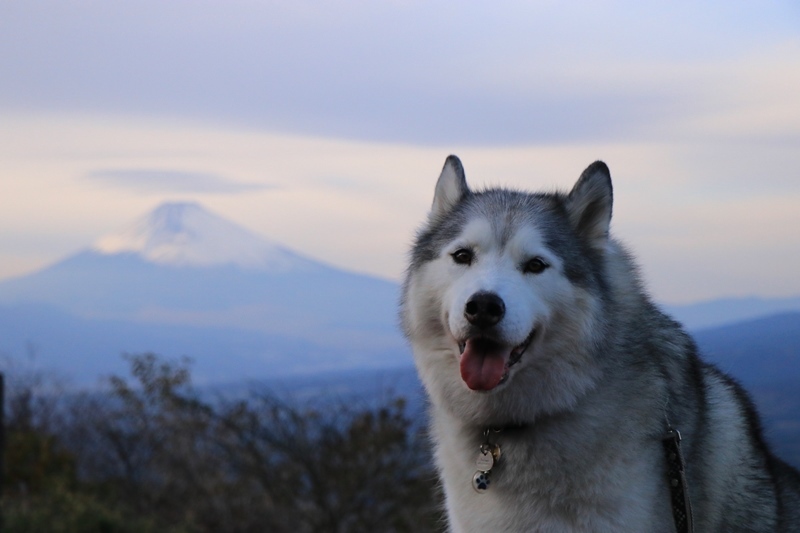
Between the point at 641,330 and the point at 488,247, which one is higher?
the point at 488,247

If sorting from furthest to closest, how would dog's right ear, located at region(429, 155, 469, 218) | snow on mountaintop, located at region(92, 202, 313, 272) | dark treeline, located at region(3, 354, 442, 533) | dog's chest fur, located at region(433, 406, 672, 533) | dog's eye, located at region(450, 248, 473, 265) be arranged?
snow on mountaintop, located at region(92, 202, 313, 272) < dark treeline, located at region(3, 354, 442, 533) < dog's right ear, located at region(429, 155, 469, 218) < dog's eye, located at region(450, 248, 473, 265) < dog's chest fur, located at region(433, 406, 672, 533)

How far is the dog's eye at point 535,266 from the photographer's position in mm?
4406

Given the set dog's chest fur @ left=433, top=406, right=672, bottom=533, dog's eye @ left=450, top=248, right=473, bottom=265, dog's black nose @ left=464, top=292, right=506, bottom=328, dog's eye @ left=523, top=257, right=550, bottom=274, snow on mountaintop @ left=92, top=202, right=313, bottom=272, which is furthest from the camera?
snow on mountaintop @ left=92, top=202, right=313, bottom=272

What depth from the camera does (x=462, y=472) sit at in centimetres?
462

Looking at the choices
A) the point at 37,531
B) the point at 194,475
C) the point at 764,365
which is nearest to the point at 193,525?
the point at 194,475

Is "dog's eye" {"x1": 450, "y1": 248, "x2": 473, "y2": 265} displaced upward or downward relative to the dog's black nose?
upward

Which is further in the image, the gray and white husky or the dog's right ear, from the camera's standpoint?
the dog's right ear

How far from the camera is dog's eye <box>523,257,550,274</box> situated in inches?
173

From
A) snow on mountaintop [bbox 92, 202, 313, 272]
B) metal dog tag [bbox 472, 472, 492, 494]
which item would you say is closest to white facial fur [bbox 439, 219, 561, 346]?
metal dog tag [bbox 472, 472, 492, 494]

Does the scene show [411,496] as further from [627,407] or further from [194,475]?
[627,407]

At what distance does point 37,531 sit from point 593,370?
33.1 ft

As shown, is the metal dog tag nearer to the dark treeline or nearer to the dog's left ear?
the dog's left ear

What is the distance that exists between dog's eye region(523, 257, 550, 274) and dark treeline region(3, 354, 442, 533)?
9.85 metres

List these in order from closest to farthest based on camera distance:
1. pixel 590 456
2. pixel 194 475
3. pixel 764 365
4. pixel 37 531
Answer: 1. pixel 590 456
2. pixel 37 531
3. pixel 194 475
4. pixel 764 365
